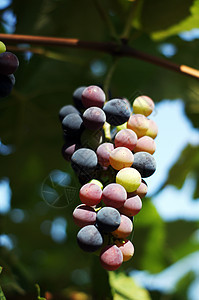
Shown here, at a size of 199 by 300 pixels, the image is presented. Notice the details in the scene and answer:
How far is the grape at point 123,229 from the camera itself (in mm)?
776

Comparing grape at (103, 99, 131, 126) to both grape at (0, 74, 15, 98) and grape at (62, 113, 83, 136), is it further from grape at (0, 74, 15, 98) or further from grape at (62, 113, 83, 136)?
grape at (0, 74, 15, 98)

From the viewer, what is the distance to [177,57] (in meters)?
1.77

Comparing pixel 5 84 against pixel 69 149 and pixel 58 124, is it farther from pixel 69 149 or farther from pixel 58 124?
pixel 58 124

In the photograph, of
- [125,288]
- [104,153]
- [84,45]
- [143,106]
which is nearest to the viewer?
[104,153]

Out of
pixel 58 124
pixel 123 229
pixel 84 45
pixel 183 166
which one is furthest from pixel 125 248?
pixel 183 166

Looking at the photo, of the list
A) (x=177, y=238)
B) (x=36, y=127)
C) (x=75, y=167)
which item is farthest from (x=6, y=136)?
(x=177, y=238)

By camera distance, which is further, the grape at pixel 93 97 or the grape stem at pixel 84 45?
the grape stem at pixel 84 45

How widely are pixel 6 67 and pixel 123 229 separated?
0.38 m

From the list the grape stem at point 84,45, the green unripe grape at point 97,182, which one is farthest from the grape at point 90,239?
the grape stem at point 84,45

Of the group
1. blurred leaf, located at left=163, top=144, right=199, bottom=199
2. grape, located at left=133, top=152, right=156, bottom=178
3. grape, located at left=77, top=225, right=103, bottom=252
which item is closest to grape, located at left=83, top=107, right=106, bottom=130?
grape, located at left=133, top=152, right=156, bottom=178

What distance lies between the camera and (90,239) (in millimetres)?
741

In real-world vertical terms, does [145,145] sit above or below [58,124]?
above

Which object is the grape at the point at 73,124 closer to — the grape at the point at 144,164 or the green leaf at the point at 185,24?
the grape at the point at 144,164

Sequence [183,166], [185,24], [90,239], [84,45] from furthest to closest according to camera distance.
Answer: [183,166]
[185,24]
[84,45]
[90,239]
